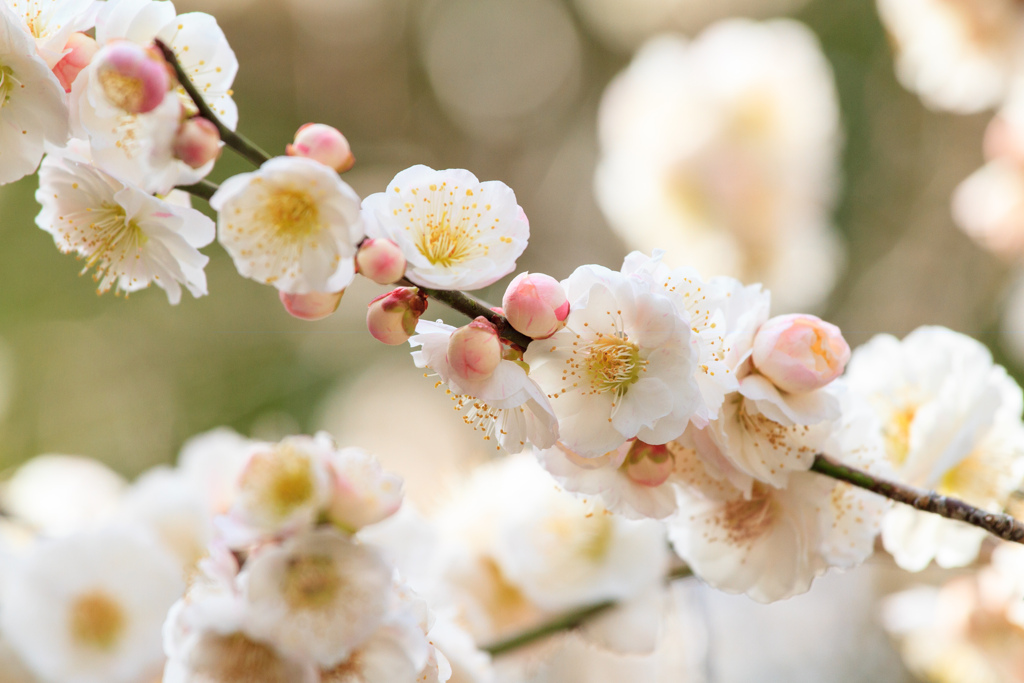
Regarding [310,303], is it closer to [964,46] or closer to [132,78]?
[132,78]

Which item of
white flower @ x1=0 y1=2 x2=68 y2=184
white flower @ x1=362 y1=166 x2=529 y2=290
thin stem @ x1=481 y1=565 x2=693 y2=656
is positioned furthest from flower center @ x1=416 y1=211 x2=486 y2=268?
thin stem @ x1=481 y1=565 x2=693 y2=656

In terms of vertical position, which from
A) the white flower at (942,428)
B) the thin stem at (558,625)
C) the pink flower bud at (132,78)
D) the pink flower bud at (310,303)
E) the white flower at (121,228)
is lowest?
the thin stem at (558,625)

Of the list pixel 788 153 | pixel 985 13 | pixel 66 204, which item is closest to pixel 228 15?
pixel 788 153

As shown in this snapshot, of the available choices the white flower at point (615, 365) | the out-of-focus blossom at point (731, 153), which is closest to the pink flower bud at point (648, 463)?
the white flower at point (615, 365)

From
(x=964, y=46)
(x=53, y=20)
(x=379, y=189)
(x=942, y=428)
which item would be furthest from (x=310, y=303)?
(x=379, y=189)

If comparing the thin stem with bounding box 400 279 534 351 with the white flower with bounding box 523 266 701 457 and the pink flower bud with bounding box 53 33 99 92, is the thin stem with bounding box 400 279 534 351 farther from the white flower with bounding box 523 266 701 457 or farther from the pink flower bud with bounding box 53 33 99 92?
→ the pink flower bud with bounding box 53 33 99 92

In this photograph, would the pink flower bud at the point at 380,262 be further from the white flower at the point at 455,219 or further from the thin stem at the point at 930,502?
the thin stem at the point at 930,502
